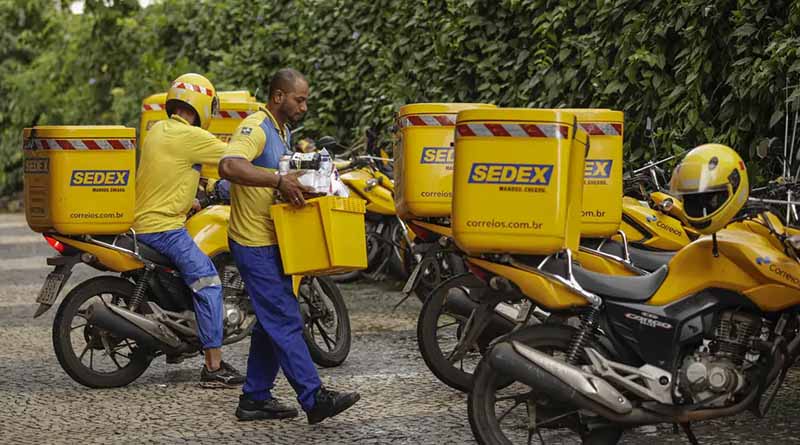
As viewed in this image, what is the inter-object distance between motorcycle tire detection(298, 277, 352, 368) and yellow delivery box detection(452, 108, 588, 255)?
100 inches

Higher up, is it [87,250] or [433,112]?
[433,112]

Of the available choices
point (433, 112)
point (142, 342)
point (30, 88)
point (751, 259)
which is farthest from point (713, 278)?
point (30, 88)

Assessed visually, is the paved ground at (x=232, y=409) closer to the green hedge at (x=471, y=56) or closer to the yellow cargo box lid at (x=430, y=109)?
the yellow cargo box lid at (x=430, y=109)

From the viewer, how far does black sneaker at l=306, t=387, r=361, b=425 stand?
21.1 ft

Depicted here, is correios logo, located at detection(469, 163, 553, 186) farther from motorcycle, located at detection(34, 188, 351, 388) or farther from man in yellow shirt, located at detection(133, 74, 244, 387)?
man in yellow shirt, located at detection(133, 74, 244, 387)

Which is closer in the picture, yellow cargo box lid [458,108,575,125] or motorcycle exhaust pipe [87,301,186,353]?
yellow cargo box lid [458,108,575,125]

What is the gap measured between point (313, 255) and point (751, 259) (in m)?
2.10

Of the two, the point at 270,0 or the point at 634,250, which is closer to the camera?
the point at 634,250

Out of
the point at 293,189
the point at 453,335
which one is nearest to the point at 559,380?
the point at 293,189

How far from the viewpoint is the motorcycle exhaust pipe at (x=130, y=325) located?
7434mm

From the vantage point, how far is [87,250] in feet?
25.0

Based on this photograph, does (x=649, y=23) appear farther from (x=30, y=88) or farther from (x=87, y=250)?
(x=30, y=88)

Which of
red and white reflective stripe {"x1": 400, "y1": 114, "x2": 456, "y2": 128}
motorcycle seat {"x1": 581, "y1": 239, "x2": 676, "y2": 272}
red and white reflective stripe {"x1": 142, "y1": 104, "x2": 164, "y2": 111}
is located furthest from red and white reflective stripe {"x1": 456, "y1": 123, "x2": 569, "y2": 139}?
red and white reflective stripe {"x1": 142, "y1": 104, "x2": 164, "y2": 111}

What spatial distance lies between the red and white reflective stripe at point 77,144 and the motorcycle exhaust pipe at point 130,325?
2.89 ft
